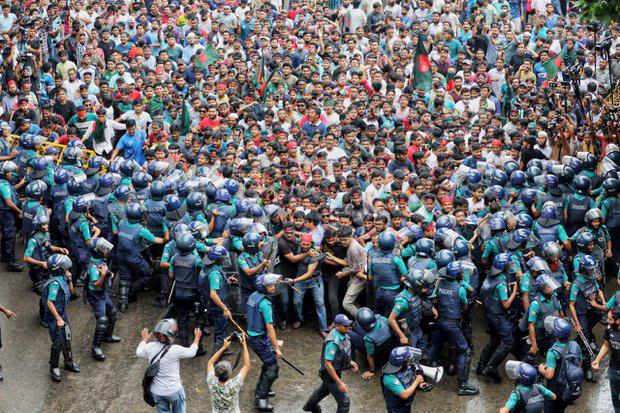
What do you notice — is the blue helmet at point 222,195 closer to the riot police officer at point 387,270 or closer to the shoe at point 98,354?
the riot police officer at point 387,270

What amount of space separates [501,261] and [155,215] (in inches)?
219

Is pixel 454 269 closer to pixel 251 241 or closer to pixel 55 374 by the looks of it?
pixel 251 241

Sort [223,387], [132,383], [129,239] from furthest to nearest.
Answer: [129,239], [132,383], [223,387]

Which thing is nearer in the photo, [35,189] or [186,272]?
[186,272]

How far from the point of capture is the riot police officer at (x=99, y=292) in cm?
1402

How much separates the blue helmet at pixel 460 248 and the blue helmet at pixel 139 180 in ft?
17.6

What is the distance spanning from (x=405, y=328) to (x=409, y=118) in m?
7.32

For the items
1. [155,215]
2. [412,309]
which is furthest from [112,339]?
[412,309]

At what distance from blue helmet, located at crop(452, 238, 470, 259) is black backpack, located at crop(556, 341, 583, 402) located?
256cm

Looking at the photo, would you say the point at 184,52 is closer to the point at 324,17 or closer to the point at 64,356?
the point at 324,17

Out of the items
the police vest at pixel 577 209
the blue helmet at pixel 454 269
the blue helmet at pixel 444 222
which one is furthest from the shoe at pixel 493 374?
the police vest at pixel 577 209

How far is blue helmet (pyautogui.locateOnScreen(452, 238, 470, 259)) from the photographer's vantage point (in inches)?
552

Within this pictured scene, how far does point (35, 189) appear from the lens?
1560 centimetres

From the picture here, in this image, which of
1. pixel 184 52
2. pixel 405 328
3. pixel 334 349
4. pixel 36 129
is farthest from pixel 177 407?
pixel 184 52
